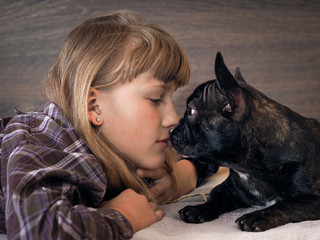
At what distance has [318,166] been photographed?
96 cm

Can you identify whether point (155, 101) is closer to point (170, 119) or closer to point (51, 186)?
point (170, 119)

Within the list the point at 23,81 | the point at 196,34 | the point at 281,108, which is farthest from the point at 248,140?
the point at 23,81

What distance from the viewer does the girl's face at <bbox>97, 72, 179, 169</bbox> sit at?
113cm

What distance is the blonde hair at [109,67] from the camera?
1128 mm

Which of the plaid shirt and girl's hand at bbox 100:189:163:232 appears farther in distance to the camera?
girl's hand at bbox 100:189:163:232

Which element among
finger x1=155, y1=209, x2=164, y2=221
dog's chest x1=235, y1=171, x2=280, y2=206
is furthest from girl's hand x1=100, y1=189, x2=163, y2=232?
dog's chest x1=235, y1=171, x2=280, y2=206

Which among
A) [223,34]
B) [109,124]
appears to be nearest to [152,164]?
[109,124]

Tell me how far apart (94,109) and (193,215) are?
0.44m

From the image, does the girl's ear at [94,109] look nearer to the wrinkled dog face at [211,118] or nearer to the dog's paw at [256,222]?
the wrinkled dog face at [211,118]

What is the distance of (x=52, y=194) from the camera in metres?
0.81

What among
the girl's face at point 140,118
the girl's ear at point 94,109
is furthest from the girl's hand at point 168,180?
the girl's ear at point 94,109

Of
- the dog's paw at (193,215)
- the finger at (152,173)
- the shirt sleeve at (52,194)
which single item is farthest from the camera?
the finger at (152,173)

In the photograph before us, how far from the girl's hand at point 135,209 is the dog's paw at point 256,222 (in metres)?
0.23

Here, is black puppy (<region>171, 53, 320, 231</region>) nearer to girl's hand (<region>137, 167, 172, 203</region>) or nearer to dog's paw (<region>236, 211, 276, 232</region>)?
dog's paw (<region>236, 211, 276, 232</region>)
